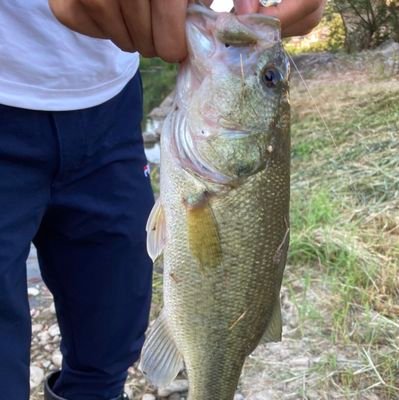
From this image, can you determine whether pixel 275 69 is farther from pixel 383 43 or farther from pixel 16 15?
pixel 383 43

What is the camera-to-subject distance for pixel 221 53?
1.30m

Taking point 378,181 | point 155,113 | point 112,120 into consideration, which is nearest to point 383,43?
point 155,113

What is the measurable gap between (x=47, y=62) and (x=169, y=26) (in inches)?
18.3

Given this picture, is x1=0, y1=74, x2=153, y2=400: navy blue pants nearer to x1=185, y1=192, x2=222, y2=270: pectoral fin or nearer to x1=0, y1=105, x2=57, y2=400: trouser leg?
x1=0, y1=105, x2=57, y2=400: trouser leg

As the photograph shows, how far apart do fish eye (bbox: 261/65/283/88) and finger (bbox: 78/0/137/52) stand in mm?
325

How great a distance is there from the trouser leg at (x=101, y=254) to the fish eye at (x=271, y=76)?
1.42 feet

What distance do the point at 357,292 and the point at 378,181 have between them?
4.33ft

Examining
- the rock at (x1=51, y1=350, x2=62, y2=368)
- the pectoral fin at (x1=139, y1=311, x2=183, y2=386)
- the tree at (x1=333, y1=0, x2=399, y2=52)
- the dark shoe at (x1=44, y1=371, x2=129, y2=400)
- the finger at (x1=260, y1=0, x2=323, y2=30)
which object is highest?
the finger at (x1=260, y1=0, x2=323, y2=30)

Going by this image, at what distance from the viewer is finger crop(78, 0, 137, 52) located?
1045mm

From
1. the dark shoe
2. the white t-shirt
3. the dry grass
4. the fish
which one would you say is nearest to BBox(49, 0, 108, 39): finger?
the fish

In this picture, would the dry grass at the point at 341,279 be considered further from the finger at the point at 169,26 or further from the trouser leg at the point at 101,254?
the finger at the point at 169,26

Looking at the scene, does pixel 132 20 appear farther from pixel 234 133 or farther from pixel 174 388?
pixel 174 388

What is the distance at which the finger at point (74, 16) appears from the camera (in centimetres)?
106

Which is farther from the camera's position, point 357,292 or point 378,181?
point 378,181
